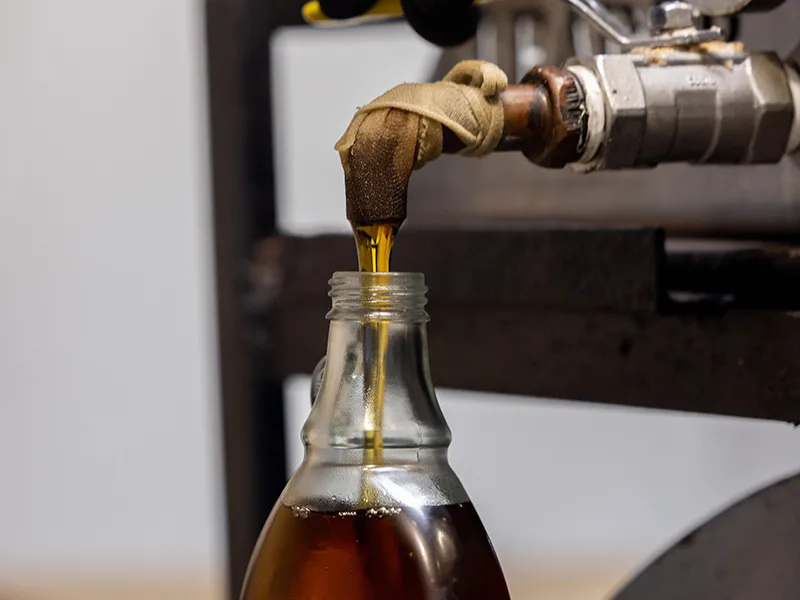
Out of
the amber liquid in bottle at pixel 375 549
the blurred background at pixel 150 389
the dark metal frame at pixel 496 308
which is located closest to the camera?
the amber liquid in bottle at pixel 375 549

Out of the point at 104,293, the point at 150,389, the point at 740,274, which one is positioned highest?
the point at 740,274

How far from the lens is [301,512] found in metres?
0.29

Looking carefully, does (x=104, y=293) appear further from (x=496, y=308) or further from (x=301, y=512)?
(x=301, y=512)

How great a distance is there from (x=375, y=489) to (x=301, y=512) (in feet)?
0.07

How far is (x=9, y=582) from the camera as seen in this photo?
1383 millimetres

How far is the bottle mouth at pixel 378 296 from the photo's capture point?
29 cm

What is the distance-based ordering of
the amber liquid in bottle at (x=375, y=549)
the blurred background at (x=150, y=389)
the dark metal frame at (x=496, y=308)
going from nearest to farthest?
the amber liquid in bottle at (x=375, y=549)
the dark metal frame at (x=496, y=308)
the blurred background at (x=150, y=389)

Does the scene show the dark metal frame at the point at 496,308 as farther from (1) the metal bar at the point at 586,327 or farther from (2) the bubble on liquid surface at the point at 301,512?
(2) the bubble on liquid surface at the point at 301,512

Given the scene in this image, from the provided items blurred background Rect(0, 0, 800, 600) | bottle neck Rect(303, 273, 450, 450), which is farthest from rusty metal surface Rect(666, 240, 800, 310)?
blurred background Rect(0, 0, 800, 600)

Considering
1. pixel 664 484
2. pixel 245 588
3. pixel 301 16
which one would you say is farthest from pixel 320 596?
pixel 664 484

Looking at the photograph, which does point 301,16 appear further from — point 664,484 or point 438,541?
point 664,484

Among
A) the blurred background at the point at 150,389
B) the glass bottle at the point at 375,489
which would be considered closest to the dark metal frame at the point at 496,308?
the glass bottle at the point at 375,489

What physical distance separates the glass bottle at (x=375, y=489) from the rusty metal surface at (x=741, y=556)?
8 centimetres

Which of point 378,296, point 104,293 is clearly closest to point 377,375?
Result: point 378,296
